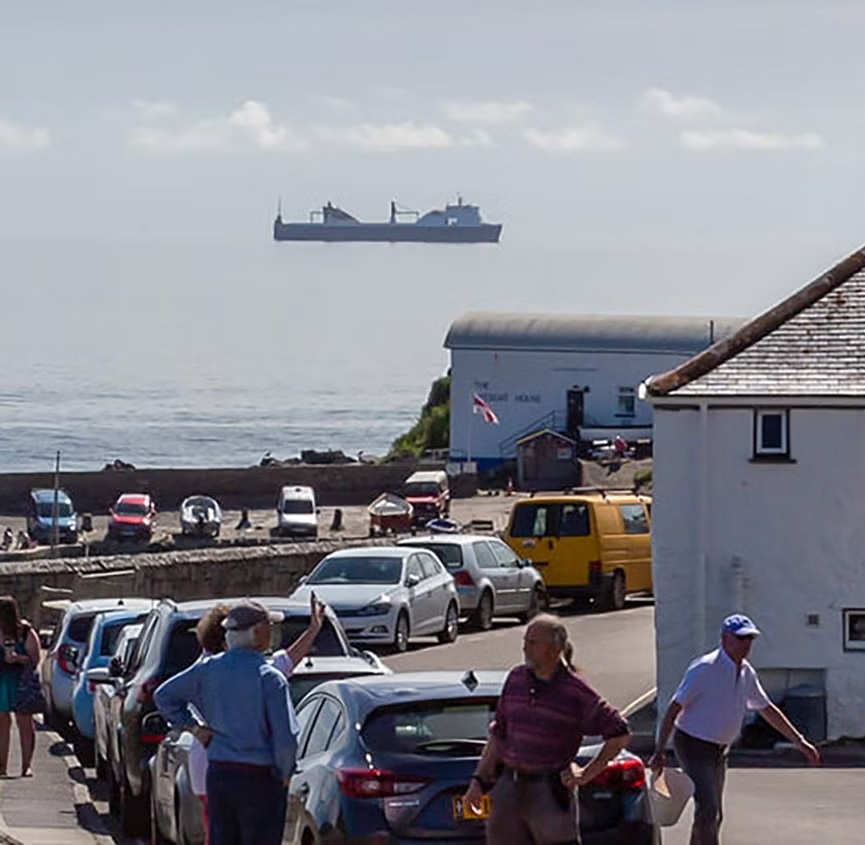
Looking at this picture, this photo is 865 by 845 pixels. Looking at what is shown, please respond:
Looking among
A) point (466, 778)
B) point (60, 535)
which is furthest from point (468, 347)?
point (466, 778)

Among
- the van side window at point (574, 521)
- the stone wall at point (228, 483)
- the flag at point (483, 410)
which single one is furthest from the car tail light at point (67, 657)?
the flag at point (483, 410)

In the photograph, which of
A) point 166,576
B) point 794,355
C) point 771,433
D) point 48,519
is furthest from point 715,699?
point 48,519

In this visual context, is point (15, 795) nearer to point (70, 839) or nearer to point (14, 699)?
point (14, 699)

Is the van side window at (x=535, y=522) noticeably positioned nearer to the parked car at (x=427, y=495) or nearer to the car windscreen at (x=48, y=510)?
the parked car at (x=427, y=495)

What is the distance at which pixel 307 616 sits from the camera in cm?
1622

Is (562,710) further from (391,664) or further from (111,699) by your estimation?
(391,664)

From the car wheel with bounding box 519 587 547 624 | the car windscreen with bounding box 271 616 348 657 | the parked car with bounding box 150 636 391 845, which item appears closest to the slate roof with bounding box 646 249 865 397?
the car windscreen with bounding box 271 616 348 657

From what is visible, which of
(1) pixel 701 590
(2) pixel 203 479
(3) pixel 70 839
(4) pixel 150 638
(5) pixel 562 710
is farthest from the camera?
(2) pixel 203 479

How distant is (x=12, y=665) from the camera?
18953 millimetres

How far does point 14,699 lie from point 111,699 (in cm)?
143

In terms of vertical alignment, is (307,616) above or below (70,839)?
above

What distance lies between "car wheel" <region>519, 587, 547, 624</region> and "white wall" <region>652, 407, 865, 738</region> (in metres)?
12.2

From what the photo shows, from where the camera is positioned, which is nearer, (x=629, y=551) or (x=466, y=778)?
(x=466, y=778)

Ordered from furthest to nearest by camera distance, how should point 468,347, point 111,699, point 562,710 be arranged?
point 468,347 → point 111,699 → point 562,710
